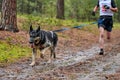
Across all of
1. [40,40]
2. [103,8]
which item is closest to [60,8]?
[103,8]

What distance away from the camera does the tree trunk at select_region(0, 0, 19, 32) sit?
14.7 m

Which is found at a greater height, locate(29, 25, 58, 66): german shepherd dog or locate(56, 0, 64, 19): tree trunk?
locate(29, 25, 58, 66): german shepherd dog

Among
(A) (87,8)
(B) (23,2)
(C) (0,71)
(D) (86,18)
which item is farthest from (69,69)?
(D) (86,18)

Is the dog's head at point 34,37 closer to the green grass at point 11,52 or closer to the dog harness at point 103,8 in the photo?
the green grass at point 11,52

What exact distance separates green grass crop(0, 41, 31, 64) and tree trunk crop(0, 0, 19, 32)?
6.49ft

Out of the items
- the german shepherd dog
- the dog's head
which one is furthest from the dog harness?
the dog's head

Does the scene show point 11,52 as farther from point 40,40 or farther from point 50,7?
point 50,7

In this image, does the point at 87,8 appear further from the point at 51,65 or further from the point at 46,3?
the point at 51,65

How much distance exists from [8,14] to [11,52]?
312 cm

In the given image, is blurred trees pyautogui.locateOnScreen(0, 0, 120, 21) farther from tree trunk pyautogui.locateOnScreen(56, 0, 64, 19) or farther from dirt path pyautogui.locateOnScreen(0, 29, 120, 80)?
dirt path pyautogui.locateOnScreen(0, 29, 120, 80)

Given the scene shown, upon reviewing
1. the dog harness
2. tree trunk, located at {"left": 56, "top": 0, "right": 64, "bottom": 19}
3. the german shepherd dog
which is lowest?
tree trunk, located at {"left": 56, "top": 0, "right": 64, "bottom": 19}

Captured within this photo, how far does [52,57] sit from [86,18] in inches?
1673

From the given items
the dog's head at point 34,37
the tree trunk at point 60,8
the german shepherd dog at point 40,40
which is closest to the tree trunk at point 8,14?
the german shepherd dog at point 40,40

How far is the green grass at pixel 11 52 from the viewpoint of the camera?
11.0m
